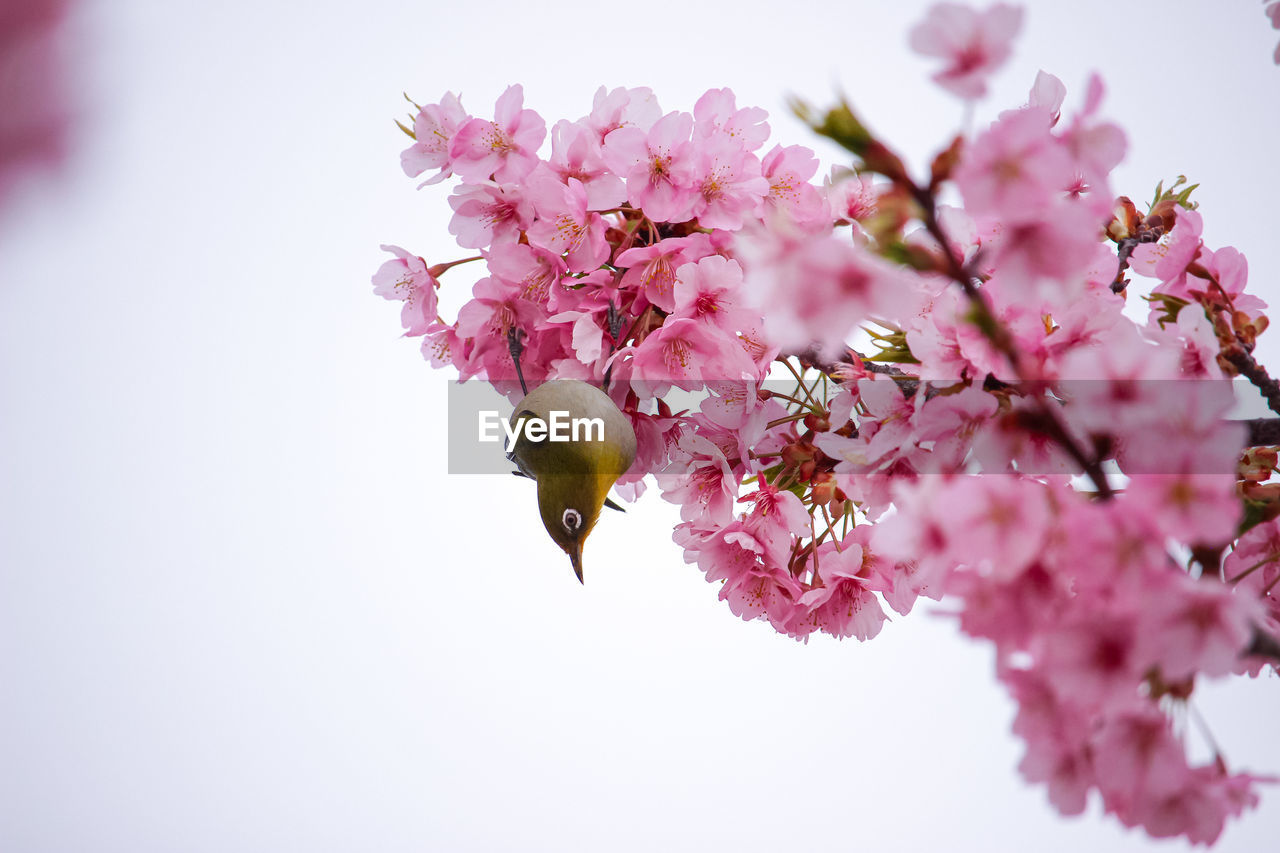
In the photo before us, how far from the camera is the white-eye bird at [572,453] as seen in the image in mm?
441

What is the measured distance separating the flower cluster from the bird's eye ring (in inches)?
3.6

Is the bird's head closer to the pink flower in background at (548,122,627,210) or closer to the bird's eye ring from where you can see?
the bird's eye ring

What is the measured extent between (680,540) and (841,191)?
25 centimetres

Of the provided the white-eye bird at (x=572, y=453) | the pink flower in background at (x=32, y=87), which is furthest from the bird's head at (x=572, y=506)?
the pink flower in background at (x=32, y=87)

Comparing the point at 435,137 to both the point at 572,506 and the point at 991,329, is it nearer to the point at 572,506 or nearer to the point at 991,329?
the point at 572,506

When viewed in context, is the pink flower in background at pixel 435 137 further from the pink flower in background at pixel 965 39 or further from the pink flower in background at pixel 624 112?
the pink flower in background at pixel 965 39

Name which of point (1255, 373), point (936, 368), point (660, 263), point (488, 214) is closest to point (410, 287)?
point (488, 214)

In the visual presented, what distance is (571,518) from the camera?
1.47ft

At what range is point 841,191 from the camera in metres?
0.57

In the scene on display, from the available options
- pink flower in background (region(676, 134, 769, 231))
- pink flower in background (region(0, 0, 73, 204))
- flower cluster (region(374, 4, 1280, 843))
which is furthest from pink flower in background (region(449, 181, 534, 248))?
pink flower in background (region(0, 0, 73, 204))

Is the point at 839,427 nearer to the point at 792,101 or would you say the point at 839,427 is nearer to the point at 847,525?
the point at 847,525

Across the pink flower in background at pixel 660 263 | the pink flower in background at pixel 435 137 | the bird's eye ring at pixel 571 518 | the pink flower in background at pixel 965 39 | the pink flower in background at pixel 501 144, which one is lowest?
the bird's eye ring at pixel 571 518

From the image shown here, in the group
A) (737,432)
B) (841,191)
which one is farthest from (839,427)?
(841,191)

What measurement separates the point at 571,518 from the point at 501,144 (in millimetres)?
241
